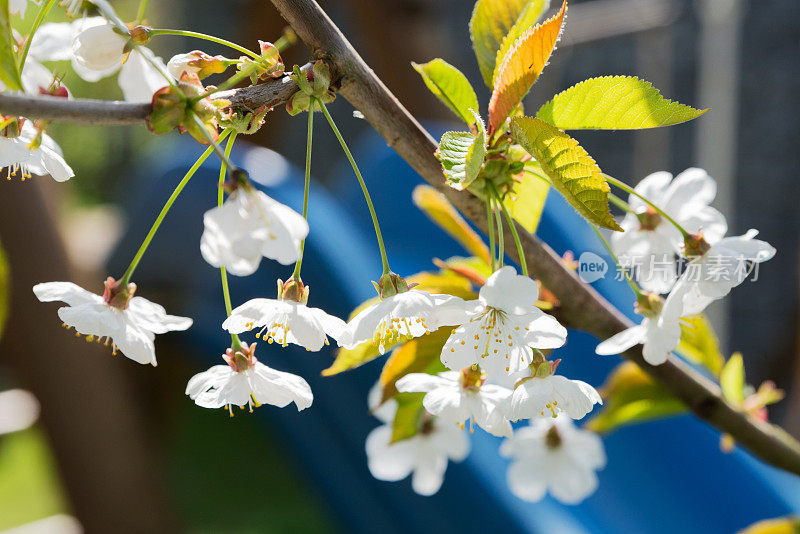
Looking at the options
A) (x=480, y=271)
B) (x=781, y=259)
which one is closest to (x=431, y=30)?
(x=781, y=259)

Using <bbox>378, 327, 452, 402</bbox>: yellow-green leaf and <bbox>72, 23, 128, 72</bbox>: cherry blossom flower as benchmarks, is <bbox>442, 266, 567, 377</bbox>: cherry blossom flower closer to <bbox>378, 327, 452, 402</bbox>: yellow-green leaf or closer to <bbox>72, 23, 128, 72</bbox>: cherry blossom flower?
<bbox>378, 327, 452, 402</bbox>: yellow-green leaf

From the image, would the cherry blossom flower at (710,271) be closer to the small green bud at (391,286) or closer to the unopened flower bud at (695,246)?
the unopened flower bud at (695,246)

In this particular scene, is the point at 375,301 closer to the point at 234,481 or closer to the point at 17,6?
the point at 17,6

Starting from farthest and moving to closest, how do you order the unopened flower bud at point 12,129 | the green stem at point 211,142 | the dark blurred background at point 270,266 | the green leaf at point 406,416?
the dark blurred background at point 270,266, the green leaf at point 406,416, the unopened flower bud at point 12,129, the green stem at point 211,142

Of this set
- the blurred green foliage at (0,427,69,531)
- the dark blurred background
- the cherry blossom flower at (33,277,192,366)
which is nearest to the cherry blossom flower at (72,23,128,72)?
the cherry blossom flower at (33,277,192,366)

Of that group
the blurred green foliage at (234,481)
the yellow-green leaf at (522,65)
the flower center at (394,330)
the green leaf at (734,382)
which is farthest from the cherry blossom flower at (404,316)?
the blurred green foliage at (234,481)

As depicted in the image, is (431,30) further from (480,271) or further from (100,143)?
(100,143)

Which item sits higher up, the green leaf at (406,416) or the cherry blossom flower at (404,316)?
the cherry blossom flower at (404,316)
